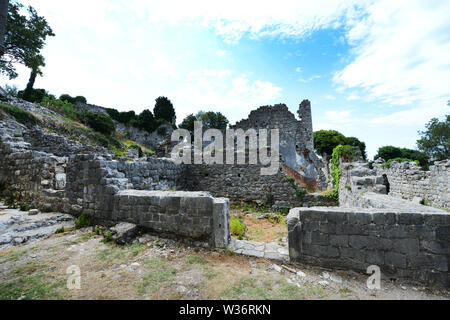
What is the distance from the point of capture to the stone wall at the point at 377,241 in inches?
108

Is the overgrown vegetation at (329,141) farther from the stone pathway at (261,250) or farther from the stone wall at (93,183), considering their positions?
the stone wall at (93,183)

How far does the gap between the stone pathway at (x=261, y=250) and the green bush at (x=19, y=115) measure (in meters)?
18.2

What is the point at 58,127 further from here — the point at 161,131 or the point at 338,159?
the point at 338,159

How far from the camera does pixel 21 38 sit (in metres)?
17.6

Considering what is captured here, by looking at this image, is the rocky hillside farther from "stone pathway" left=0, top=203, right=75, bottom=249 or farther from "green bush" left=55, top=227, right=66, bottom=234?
"green bush" left=55, top=227, right=66, bottom=234

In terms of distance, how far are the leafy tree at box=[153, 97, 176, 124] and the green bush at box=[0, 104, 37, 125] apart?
2628 cm

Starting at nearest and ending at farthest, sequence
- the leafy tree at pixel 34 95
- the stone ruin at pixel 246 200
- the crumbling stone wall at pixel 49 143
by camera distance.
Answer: the stone ruin at pixel 246 200, the crumbling stone wall at pixel 49 143, the leafy tree at pixel 34 95

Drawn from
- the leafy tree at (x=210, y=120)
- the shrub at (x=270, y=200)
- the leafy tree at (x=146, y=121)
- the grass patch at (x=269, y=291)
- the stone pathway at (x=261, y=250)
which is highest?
the leafy tree at (x=210, y=120)

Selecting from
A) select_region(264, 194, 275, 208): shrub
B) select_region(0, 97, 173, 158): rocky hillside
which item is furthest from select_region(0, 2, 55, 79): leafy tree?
select_region(264, 194, 275, 208): shrub

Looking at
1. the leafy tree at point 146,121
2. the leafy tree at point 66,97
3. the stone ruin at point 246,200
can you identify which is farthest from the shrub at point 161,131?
the stone ruin at point 246,200

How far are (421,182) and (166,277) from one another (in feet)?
44.7

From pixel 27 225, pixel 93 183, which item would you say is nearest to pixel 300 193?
pixel 93 183

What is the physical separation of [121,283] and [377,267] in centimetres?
400
